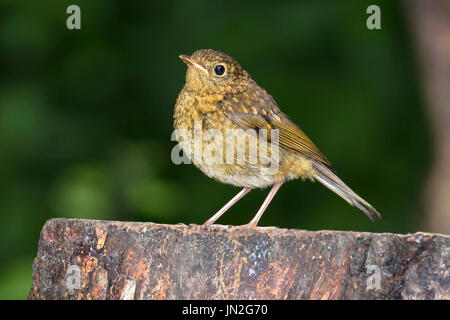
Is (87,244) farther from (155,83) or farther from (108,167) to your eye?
(155,83)

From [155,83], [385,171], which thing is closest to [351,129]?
[385,171]

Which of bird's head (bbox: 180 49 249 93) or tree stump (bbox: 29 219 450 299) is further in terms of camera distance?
bird's head (bbox: 180 49 249 93)

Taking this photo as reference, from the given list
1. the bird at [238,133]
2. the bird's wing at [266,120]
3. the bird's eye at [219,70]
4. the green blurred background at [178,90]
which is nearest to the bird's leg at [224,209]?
the bird at [238,133]

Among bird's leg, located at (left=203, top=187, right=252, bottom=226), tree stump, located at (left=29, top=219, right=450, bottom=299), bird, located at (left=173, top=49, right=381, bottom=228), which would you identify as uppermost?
bird, located at (left=173, top=49, right=381, bottom=228)

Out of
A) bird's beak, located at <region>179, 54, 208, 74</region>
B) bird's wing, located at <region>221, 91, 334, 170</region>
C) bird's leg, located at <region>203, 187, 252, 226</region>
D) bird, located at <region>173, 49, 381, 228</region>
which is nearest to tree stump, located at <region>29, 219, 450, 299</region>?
bird, located at <region>173, 49, 381, 228</region>

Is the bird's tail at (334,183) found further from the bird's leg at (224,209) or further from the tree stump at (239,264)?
the tree stump at (239,264)

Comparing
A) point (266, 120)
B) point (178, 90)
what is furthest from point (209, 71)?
point (178, 90)

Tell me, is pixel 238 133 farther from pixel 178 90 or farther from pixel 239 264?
pixel 178 90

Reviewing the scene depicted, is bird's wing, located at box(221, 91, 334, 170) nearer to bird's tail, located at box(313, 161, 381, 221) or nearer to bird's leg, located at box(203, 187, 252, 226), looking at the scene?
bird's tail, located at box(313, 161, 381, 221)
